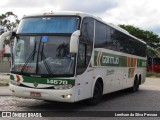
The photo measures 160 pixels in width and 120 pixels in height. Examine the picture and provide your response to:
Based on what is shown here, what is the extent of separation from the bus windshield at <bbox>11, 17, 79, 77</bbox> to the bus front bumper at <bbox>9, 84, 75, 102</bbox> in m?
0.52

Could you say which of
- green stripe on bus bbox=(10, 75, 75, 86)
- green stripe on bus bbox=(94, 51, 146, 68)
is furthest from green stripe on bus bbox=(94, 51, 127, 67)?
green stripe on bus bbox=(10, 75, 75, 86)

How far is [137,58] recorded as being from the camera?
21.9 meters

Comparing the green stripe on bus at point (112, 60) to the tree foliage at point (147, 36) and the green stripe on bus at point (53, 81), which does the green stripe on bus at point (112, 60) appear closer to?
the green stripe on bus at point (53, 81)

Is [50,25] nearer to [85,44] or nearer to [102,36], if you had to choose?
[85,44]

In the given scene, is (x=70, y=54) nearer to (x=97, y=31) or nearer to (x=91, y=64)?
(x=91, y=64)

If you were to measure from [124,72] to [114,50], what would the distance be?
2407mm

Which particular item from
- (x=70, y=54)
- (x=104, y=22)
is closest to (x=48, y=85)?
(x=70, y=54)

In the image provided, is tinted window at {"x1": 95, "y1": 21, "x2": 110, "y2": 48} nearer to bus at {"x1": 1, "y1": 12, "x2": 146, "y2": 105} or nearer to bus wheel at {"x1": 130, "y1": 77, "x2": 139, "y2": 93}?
bus at {"x1": 1, "y1": 12, "x2": 146, "y2": 105}

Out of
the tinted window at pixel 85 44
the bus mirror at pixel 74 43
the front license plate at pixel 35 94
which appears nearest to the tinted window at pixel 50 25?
the tinted window at pixel 85 44

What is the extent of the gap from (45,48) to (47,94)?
150 cm

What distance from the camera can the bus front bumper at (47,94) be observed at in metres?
11.2

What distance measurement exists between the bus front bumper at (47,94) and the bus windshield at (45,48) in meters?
0.52

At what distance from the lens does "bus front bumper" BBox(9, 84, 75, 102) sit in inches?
440

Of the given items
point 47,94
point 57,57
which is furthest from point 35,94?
point 57,57
